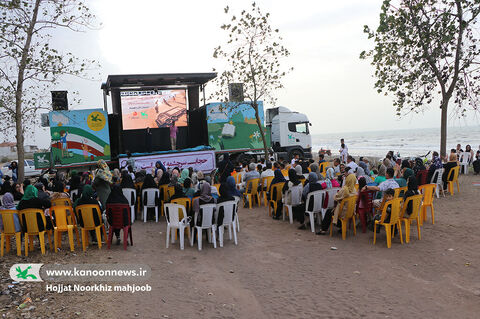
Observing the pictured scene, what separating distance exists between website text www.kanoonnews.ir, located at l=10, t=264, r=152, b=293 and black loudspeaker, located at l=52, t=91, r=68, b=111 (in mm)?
11545

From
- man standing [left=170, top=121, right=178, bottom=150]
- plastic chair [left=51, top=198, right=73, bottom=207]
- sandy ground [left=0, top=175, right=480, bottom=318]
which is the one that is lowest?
sandy ground [left=0, top=175, right=480, bottom=318]

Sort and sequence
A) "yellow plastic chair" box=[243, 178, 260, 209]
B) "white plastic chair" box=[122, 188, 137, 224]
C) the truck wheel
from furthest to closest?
1. the truck wheel
2. "yellow plastic chair" box=[243, 178, 260, 209]
3. "white plastic chair" box=[122, 188, 137, 224]

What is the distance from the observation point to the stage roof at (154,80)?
16250mm

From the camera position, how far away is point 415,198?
624cm

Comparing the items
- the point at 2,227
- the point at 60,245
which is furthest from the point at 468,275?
the point at 2,227

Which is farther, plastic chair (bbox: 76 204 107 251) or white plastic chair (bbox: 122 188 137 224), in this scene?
white plastic chair (bbox: 122 188 137 224)

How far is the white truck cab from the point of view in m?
21.0

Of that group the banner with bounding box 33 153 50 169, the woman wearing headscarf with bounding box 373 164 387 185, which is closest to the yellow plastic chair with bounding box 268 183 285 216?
the woman wearing headscarf with bounding box 373 164 387 185

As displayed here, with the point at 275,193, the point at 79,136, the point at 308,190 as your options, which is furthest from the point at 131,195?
the point at 79,136

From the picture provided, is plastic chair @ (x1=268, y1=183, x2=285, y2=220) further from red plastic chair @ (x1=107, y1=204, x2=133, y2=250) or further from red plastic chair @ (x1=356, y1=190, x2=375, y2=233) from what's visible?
red plastic chair @ (x1=107, y1=204, x2=133, y2=250)

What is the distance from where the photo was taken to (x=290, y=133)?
21078 mm

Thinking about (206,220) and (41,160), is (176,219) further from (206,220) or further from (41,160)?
(41,160)

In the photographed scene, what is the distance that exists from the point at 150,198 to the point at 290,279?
4535 mm

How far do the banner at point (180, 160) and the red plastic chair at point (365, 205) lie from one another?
32.8 ft
